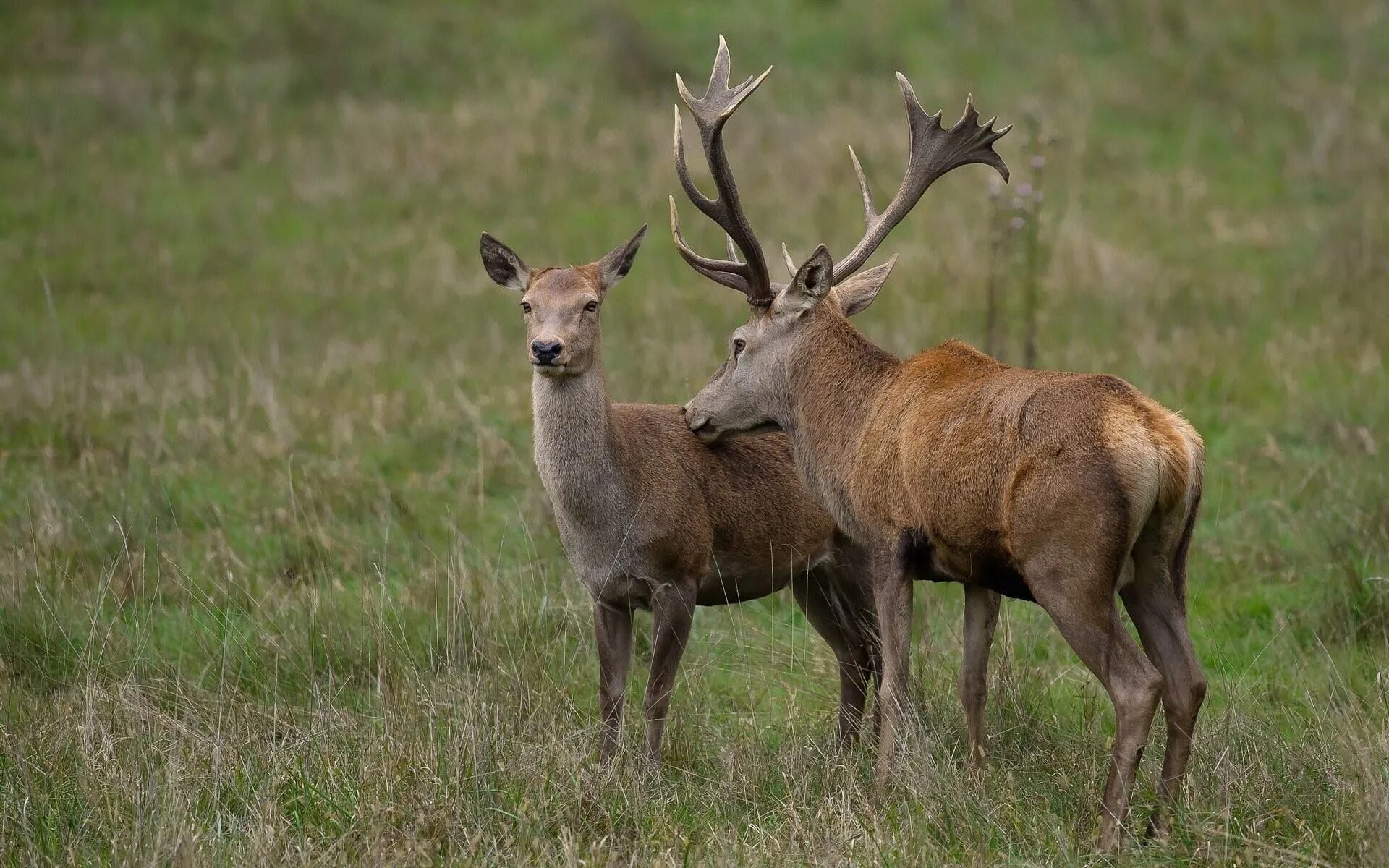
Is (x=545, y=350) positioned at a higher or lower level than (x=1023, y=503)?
higher

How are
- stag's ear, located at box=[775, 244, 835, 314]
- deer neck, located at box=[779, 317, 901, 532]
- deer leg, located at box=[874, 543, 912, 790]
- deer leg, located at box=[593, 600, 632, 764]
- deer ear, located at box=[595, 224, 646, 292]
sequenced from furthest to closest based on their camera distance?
deer ear, located at box=[595, 224, 646, 292], deer leg, located at box=[593, 600, 632, 764], stag's ear, located at box=[775, 244, 835, 314], deer neck, located at box=[779, 317, 901, 532], deer leg, located at box=[874, 543, 912, 790]

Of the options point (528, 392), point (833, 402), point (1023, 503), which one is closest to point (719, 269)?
point (833, 402)

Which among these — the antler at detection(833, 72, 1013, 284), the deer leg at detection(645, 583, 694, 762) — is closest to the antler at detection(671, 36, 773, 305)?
the antler at detection(833, 72, 1013, 284)

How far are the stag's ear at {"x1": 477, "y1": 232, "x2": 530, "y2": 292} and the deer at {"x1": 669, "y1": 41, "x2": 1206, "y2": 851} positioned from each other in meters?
0.84

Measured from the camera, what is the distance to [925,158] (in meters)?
6.58

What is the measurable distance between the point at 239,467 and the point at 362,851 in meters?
4.92

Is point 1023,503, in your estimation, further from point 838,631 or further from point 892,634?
point 838,631

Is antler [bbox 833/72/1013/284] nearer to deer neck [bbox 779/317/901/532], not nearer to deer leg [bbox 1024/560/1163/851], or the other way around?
deer neck [bbox 779/317/901/532]

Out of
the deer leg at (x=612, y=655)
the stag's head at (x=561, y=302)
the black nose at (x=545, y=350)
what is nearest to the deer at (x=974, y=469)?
the stag's head at (x=561, y=302)

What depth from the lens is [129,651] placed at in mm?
6566

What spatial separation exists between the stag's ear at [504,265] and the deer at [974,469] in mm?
841

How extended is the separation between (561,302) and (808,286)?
3.12 feet

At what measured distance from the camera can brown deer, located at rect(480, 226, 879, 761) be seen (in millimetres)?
6336

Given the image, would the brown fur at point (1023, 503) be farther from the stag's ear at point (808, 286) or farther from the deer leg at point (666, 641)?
the deer leg at point (666, 641)
